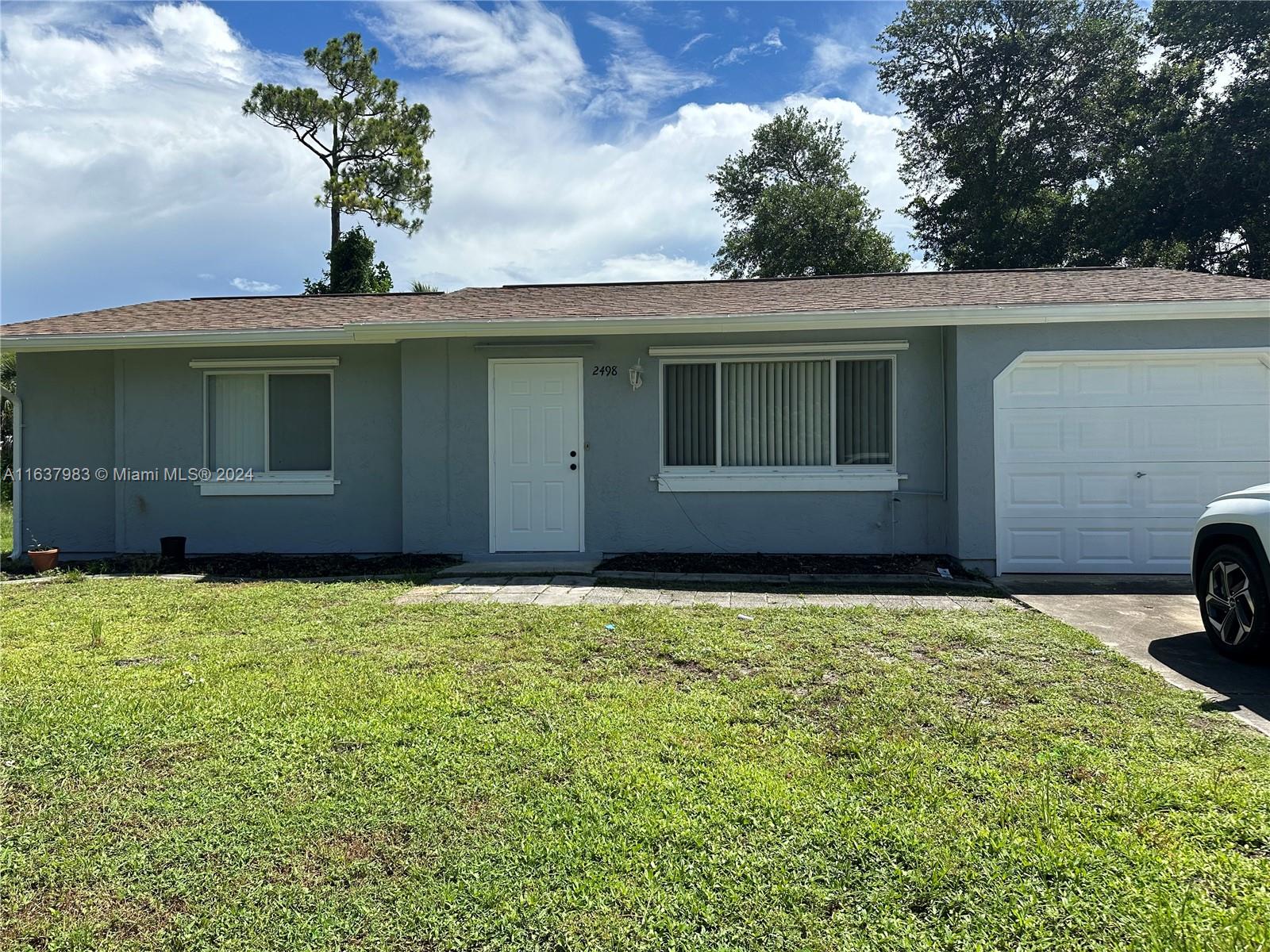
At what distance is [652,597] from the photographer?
6.87 meters

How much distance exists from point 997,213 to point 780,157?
35.3ft

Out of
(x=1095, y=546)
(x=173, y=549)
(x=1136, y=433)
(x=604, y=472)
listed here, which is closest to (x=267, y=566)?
(x=173, y=549)

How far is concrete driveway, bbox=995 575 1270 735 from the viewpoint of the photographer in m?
4.23

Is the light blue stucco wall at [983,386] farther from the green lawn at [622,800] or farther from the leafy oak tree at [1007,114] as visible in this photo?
the leafy oak tree at [1007,114]

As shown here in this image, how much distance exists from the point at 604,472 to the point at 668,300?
267 centimetres

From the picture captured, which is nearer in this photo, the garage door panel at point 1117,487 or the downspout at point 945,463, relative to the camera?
the garage door panel at point 1117,487

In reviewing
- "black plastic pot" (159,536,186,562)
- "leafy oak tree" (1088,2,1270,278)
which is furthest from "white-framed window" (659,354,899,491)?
"leafy oak tree" (1088,2,1270,278)

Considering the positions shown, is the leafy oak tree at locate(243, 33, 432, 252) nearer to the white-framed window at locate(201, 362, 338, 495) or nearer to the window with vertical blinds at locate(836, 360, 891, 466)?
the white-framed window at locate(201, 362, 338, 495)

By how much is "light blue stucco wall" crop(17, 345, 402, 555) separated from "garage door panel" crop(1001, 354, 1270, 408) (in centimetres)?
739

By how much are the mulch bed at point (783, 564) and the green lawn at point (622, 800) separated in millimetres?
2847

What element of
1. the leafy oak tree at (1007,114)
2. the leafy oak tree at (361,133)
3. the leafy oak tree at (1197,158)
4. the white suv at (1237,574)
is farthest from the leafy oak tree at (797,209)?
the white suv at (1237,574)

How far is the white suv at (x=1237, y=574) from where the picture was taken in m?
4.59

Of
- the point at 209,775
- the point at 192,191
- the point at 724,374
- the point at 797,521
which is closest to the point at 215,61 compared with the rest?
the point at 192,191

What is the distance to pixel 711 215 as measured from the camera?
1298 inches
